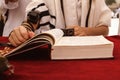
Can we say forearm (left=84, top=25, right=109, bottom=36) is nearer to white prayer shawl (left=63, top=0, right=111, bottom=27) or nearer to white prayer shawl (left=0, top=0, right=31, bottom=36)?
white prayer shawl (left=63, top=0, right=111, bottom=27)

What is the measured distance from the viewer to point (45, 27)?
1.40 metres

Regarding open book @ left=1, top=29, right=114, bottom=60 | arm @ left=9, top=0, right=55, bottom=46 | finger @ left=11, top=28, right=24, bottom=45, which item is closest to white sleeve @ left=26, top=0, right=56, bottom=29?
arm @ left=9, top=0, right=55, bottom=46

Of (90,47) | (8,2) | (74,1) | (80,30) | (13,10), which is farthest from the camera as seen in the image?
(13,10)

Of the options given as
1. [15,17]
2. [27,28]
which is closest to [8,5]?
[15,17]

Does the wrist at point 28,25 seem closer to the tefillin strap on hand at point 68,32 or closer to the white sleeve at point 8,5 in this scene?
the tefillin strap on hand at point 68,32

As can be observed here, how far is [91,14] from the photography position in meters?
1.38

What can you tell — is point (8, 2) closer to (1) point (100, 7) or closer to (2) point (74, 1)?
(2) point (74, 1)

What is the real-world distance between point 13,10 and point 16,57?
1.05 meters

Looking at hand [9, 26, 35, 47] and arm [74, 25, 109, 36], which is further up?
hand [9, 26, 35, 47]

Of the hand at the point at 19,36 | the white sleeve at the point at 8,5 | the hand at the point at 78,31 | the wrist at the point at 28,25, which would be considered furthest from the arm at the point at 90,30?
the white sleeve at the point at 8,5

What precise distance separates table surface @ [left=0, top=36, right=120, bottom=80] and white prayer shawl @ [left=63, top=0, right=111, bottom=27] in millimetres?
639

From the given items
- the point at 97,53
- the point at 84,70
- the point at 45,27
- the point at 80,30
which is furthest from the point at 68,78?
the point at 45,27

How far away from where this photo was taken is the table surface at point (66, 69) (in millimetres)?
588

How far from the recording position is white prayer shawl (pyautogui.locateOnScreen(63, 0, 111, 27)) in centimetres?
138
